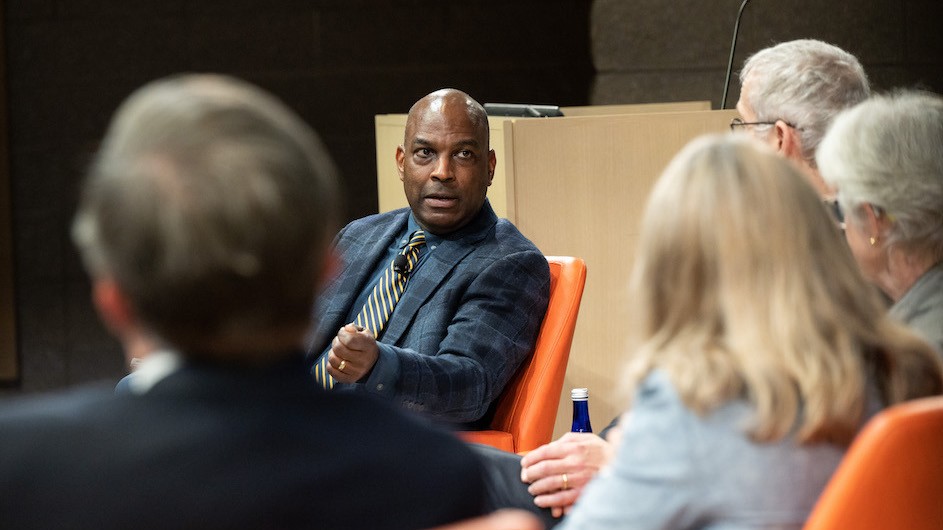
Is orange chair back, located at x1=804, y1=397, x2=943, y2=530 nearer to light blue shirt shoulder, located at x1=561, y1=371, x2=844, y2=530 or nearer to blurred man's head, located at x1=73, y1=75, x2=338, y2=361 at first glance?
A: light blue shirt shoulder, located at x1=561, y1=371, x2=844, y2=530

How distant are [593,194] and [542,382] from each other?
0.77 meters

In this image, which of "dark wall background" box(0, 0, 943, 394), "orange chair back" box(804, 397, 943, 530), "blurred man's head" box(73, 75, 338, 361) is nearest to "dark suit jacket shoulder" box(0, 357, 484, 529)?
"blurred man's head" box(73, 75, 338, 361)

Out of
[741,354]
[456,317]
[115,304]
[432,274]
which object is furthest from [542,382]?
[115,304]

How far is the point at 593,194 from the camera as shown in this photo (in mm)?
3262

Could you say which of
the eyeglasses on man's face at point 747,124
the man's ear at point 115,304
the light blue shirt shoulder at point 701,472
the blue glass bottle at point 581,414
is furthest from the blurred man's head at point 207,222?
the eyeglasses on man's face at point 747,124

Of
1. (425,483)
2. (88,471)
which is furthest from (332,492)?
(88,471)

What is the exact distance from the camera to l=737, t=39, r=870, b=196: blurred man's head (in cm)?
253

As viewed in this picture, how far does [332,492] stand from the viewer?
0.92m

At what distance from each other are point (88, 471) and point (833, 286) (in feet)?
2.63

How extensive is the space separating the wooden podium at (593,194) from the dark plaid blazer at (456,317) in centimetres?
31

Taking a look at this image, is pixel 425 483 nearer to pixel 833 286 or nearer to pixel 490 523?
pixel 490 523

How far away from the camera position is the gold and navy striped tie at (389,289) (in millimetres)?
2818

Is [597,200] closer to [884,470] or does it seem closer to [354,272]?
[354,272]

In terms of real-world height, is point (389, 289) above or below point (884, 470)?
below
